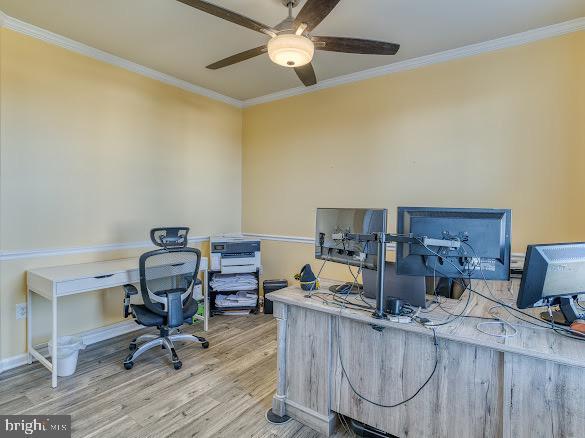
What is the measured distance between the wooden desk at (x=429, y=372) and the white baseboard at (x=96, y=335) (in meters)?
2.02

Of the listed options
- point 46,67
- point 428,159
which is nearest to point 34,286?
point 46,67

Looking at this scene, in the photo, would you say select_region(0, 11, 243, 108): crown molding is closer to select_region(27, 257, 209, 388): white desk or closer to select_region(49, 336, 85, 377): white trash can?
select_region(27, 257, 209, 388): white desk

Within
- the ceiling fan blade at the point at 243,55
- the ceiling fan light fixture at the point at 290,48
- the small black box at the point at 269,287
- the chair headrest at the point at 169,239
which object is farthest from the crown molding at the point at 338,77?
the small black box at the point at 269,287

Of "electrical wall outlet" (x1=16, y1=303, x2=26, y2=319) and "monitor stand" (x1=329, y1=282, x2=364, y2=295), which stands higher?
"monitor stand" (x1=329, y1=282, x2=364, y2=295)

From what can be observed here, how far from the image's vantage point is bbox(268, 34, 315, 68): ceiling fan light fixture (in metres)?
1.87

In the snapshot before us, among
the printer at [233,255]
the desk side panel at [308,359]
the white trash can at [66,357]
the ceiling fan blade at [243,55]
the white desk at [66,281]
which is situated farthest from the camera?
the printer at [233,255]

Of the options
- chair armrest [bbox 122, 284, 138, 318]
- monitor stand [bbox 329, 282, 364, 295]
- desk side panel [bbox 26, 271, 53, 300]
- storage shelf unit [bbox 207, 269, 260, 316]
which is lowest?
storage shelf unit [bbox 207, 269, 260, 316]

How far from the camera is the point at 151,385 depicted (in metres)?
2.33

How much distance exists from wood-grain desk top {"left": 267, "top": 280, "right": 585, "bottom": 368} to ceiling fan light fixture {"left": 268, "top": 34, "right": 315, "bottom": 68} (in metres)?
1.47

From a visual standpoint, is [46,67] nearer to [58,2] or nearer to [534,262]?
[58,2]

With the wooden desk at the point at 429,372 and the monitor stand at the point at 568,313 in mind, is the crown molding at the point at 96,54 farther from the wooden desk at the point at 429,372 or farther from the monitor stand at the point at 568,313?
the monitor stand at the point at 568,313

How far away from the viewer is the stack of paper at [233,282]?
147 inches

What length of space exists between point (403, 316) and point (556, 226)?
1.84m

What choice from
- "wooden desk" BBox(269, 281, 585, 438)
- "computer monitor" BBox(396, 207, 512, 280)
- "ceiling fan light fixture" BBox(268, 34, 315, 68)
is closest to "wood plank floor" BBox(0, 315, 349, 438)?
"wooden desk" BBox(269, 281, 585, 438)
